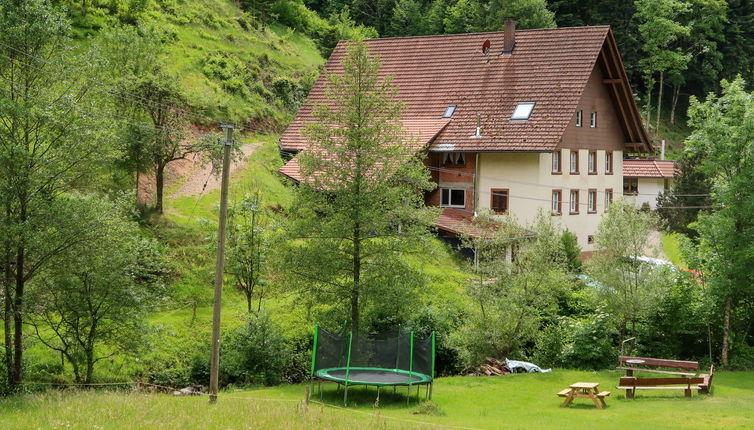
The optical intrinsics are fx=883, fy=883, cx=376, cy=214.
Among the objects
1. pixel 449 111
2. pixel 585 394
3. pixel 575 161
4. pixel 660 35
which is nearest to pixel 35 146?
pixel 585 394

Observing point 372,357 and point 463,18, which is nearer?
point 372,357

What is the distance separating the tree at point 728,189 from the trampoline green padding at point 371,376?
43.2 ft

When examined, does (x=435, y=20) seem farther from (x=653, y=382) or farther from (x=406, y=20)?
(x=653, y=382)

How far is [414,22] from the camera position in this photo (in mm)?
83312

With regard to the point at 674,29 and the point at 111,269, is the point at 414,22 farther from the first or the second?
the point at 111,269

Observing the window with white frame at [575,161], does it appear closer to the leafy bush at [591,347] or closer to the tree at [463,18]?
the leafy bush at [591,347]

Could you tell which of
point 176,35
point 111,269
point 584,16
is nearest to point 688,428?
point 111,269

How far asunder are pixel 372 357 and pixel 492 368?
6.52 metres

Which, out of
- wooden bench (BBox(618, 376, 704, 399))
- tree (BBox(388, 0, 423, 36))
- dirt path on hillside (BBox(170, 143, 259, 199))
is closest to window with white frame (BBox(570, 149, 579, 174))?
dirt path on hillside (BBox(170, 143, 259, 199))

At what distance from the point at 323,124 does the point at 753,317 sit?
722 inches

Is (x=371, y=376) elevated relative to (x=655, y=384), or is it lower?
lower

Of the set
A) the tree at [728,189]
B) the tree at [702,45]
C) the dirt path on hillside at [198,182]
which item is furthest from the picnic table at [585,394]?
the tree at [702,45]

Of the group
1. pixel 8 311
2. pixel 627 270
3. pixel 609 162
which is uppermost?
pixel 609 162

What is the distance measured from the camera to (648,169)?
2515 inches
